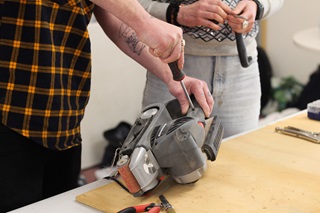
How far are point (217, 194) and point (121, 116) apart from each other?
7.33 feet

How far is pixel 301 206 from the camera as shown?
107 centimetres

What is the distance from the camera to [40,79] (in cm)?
120

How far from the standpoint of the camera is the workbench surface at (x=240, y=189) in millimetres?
1089

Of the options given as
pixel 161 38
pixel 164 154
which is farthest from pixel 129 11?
pixel 164 154

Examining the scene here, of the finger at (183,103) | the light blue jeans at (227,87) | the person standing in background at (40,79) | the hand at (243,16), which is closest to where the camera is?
the person standing in background at (40,79)

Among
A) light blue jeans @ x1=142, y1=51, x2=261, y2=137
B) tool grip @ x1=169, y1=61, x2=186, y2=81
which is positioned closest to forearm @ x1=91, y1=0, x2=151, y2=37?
tool grip @ x1=169, y1=61, x2=186, y2=81

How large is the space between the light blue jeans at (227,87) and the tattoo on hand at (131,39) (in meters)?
0.21

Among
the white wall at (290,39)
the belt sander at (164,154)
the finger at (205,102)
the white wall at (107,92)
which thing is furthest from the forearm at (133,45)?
the white wall at (290,39)

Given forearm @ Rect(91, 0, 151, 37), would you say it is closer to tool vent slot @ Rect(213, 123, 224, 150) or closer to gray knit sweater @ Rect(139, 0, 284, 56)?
tool vent slot @ Rect(213, 123, 224, 150)

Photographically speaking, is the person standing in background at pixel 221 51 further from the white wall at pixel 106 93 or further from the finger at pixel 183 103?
the white wall at pixel 106 93

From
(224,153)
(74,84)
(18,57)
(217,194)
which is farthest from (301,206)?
(18,57)

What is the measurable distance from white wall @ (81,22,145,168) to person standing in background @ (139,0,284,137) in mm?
1467

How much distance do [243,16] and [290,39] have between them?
2586 millimetres

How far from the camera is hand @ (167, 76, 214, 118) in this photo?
1325 mm
